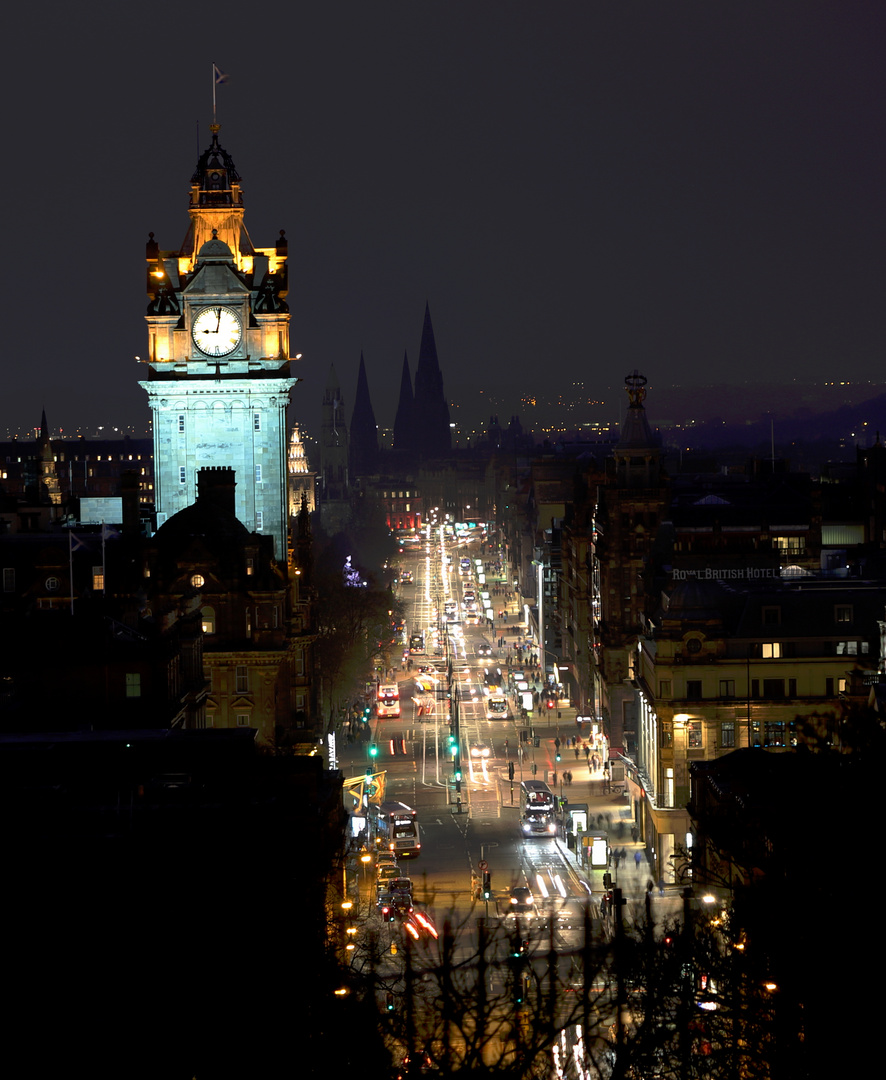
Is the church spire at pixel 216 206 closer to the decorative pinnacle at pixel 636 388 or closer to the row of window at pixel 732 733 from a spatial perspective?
the decorative pinnacle at pixel 636 388

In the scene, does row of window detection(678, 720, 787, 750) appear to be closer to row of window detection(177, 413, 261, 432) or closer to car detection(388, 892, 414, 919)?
car detection(388, 892, 414, 919)

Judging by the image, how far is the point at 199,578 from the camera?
92062mm

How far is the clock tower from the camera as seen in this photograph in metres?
113

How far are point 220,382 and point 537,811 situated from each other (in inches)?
1438

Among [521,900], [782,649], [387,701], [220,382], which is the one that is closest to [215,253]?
[220,382]

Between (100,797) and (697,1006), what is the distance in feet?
57.1

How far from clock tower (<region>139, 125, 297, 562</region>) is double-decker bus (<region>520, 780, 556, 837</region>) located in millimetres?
27933

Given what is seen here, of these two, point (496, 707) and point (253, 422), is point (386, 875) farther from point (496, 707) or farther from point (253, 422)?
point (496, 707)

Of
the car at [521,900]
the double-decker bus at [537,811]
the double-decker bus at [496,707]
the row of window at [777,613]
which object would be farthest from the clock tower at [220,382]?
the car at [521,900]

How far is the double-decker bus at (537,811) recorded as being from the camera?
87.5 metres

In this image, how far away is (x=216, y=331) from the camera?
114 metres

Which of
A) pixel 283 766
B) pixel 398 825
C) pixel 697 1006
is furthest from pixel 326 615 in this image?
pixel 697 1006

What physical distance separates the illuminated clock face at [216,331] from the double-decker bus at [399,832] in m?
35.1

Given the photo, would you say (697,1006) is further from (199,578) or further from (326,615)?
(326,615)
